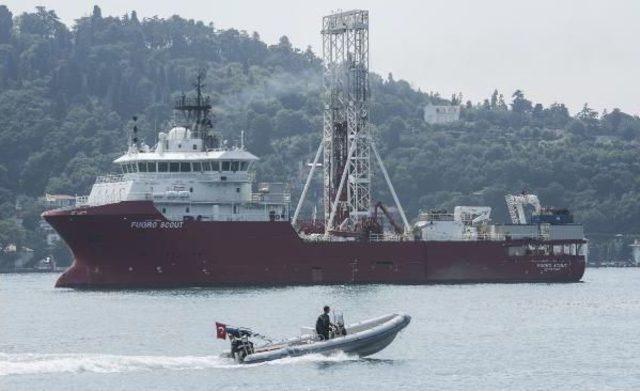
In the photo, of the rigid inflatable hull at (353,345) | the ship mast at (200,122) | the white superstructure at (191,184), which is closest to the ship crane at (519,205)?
the white superstructure at (191,184)

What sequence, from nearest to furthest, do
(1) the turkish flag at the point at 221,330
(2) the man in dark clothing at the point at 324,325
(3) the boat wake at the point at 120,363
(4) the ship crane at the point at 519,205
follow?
(3) the boat wake at the point at 120,363 < (1) the turkish flag at the point at 221,330 < (2) the man in dark clothing at the point at 324,325 < (4) the ship crane at the point at 519,205

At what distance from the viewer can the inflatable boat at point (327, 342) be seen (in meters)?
55.0

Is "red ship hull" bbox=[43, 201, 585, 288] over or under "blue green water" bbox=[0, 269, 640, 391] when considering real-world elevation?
over

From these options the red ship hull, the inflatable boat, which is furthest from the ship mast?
the inflatable boat

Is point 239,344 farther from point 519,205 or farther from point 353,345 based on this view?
point 519,205

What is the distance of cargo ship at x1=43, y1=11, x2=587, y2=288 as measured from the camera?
9138cm

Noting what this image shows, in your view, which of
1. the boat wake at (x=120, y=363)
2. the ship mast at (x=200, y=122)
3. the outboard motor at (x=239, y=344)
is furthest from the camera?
the ship mast at (x=200, y=122)

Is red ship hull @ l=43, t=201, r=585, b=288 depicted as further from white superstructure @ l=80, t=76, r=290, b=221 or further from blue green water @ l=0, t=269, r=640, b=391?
blue green water @ l=0, t=269, r=640, b=391

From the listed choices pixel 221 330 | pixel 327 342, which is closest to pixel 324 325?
pixel 327 342

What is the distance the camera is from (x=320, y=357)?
5547cm

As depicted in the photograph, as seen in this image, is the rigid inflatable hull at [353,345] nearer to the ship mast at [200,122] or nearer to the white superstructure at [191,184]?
the white superstructure at [191,184]

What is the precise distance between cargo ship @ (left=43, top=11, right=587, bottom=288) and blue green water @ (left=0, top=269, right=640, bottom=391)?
2579 millimetres

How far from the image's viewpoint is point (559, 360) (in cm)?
5816

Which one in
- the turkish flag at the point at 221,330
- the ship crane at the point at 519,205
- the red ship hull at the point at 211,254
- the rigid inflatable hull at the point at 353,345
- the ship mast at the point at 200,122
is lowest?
the rigid inflatable hull at the point at 353,345
